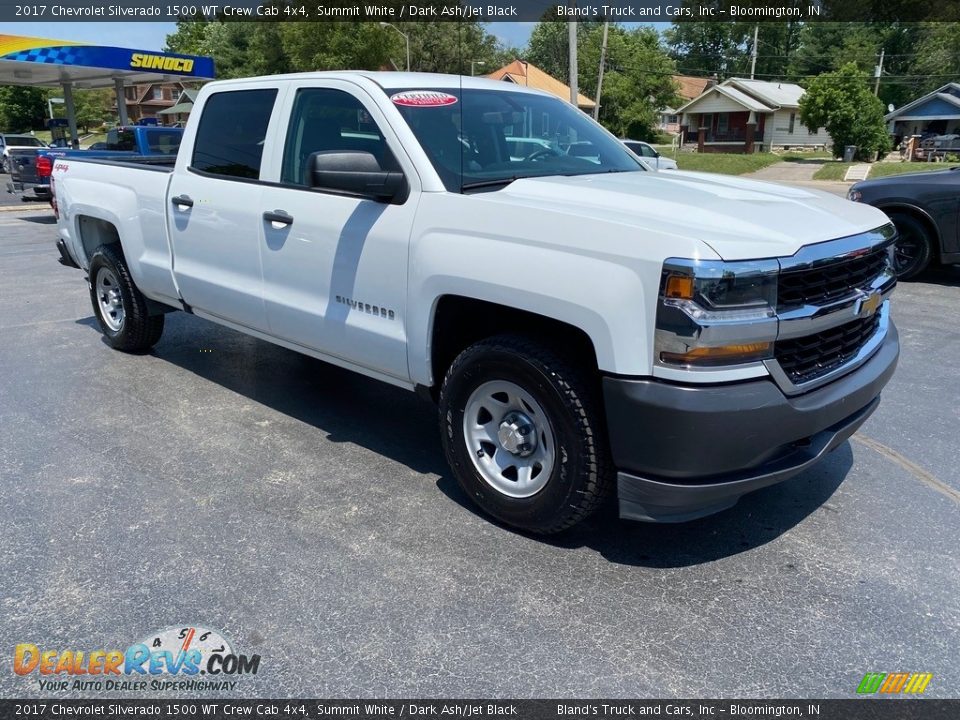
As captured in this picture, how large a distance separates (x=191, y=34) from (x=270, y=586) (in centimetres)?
9852

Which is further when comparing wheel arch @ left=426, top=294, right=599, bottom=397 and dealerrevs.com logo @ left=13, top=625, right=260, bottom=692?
wheel arch @ left=426, top=294, right=599, bottom=397

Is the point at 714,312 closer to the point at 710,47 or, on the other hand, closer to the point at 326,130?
the point at 326,130

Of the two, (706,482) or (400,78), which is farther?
(400,78)

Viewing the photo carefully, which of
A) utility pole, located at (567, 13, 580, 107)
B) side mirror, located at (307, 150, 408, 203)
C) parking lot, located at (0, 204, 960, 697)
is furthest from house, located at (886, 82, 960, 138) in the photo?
side mirror, located at (307, 150, 408, 203)

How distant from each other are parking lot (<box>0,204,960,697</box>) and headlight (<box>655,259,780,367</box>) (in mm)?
988

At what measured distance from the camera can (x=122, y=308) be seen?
19.9 feet

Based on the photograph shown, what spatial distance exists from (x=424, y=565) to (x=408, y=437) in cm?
145

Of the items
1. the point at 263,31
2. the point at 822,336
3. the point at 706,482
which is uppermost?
the point at 263,31

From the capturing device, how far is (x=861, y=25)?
6925 centimetres

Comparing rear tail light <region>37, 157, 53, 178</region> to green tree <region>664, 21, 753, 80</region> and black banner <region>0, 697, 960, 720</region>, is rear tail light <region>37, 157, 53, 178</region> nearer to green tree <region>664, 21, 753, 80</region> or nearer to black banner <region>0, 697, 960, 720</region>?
black banner <region>0, 697, 960, 720</region>

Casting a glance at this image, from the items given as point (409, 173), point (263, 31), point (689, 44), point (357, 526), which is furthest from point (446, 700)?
point (689, 44)

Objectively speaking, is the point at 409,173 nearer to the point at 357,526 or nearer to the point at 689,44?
the point at 357,526

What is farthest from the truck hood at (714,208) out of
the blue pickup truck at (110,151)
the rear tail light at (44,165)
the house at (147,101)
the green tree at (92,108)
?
the house at (147,101)

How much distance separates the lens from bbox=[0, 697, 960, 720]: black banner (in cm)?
244
